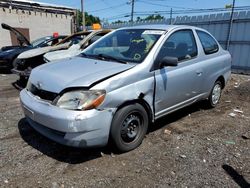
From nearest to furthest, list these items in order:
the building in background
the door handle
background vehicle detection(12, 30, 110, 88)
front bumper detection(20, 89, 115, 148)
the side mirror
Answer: front bumper detection(20, 89, 115, 148) < the side mirror < the door handle < background vehicle detection(12, 30, 110, 88) < the building in background

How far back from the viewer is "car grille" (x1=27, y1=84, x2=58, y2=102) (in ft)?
10.4

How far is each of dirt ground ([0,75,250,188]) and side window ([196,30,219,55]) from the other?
55.5 inches

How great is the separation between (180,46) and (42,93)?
2392mm

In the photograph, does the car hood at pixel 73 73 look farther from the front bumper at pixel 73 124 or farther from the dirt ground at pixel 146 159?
the dirt ground at pixel 146 159

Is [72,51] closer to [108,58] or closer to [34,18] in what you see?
[108,58]

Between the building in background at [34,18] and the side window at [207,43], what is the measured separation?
15.7 m

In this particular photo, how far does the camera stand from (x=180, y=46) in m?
4.35

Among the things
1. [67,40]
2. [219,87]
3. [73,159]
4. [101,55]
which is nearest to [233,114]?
[219,87]

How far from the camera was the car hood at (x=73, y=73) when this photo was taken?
10.2ft

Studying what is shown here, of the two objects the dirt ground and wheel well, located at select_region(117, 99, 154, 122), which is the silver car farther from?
the dirt ground

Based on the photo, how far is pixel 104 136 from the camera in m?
3.11

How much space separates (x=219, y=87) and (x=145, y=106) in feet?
8.86

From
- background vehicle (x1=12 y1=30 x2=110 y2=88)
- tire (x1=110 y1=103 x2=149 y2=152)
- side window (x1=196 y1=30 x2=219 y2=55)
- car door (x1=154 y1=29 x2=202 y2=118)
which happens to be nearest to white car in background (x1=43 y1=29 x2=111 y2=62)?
background vehicle (x1=12 y1=30 x2=110 y2=88)

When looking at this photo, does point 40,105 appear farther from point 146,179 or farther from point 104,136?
point 146,179
